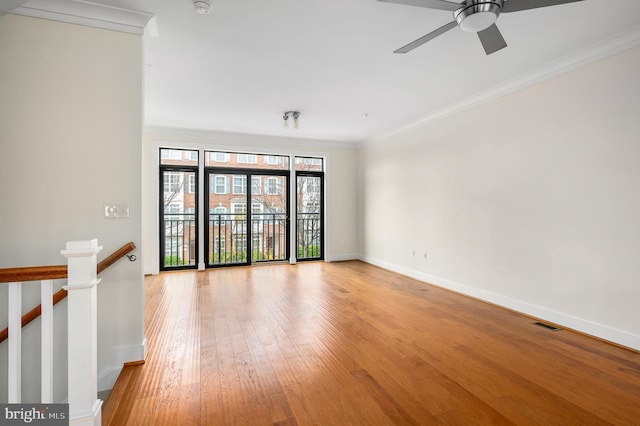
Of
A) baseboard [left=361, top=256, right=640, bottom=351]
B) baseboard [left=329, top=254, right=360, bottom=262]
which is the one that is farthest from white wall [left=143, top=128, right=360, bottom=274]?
baseboard [left=361, top=256, right=640, bottom=351]

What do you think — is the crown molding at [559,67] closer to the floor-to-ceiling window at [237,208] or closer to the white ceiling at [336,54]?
the white ceiling at [336,54]

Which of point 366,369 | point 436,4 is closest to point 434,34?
point 436,4

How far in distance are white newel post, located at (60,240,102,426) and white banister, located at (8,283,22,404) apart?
0.20m

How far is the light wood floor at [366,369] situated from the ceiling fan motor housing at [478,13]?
8.00ft

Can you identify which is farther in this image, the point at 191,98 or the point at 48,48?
the point at 191,98

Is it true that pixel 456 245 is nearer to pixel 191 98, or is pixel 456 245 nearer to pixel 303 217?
pixel 303 217

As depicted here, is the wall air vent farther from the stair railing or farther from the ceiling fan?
the stair railing

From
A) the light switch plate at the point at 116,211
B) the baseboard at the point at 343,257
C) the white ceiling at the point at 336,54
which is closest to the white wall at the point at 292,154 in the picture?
the baseboard at the point at 343,257

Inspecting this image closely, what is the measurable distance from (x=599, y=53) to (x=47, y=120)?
4633 millimetres

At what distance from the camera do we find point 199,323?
318cm

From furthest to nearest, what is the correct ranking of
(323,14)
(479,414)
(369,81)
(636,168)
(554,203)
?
(369,81), (554,203), (636,168), (323,14), (479,414)

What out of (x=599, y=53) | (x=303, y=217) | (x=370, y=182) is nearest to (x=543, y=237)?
(x=599, y=53)

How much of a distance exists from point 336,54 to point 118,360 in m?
3.22

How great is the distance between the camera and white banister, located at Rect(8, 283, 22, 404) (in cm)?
136
